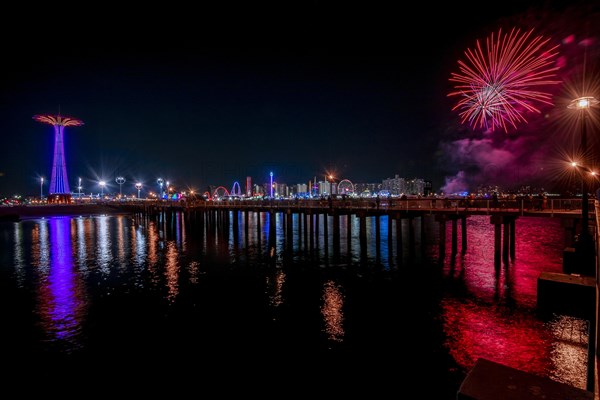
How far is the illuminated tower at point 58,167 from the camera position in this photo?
378 feet

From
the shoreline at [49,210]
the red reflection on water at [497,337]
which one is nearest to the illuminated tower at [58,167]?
the shoreline at [49,210]

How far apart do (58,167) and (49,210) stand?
2618 cm

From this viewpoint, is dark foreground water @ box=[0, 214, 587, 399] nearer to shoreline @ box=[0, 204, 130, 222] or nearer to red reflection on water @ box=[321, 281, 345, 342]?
red reflection on water @ box=[321, 281, 345, 342]

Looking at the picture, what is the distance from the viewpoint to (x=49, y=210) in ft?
320

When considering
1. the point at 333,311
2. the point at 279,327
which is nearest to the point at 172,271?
the point at 279,327

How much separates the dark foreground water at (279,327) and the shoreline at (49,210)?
7436 cm

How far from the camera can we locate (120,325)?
52.1 feet

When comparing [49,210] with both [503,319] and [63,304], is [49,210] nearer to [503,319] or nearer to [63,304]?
[63,304]

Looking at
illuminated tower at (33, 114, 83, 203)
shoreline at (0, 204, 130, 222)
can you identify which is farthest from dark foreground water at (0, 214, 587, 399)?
illuminated tower at (33, 114, 83, 203)

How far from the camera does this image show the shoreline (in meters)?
87.1

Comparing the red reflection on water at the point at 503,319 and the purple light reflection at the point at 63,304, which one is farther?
the purple light reflection at the point at 63,304

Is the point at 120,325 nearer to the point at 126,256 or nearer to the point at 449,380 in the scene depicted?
the point at 449,380

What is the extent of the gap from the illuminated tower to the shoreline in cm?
1000

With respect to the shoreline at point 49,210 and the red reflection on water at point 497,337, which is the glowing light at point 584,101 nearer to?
the red reflection on water at point 497,337
